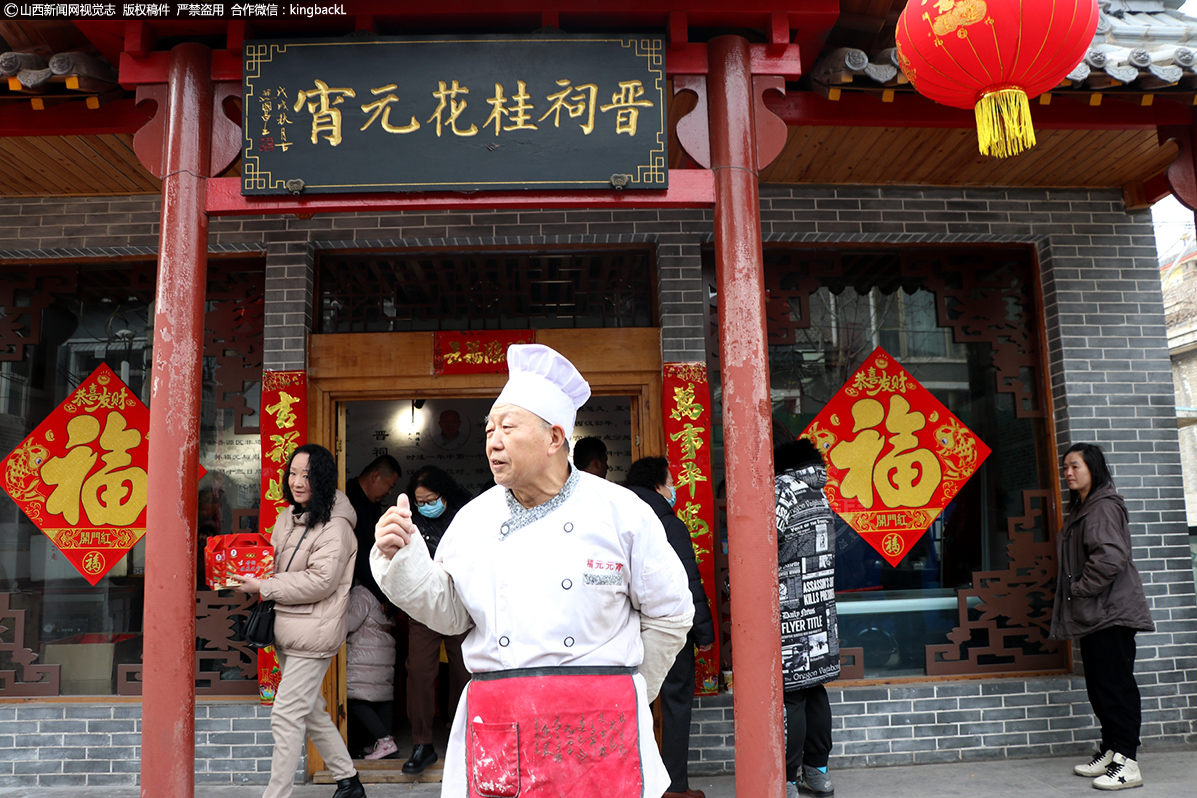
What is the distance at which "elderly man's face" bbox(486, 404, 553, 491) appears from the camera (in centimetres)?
231

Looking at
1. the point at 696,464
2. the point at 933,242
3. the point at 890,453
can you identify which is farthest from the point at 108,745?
the point at 933,242

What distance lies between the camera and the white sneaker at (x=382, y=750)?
17.1 ft

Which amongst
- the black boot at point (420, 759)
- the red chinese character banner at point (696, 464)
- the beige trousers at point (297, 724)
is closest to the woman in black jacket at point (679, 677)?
the red chinese character banner at point (696, 464)

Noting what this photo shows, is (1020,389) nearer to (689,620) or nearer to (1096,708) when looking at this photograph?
(1096,708)

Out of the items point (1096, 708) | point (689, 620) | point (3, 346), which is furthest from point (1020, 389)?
point (3, 346)

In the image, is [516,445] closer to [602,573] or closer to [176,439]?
[602,573]

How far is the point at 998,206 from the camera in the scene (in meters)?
5.65

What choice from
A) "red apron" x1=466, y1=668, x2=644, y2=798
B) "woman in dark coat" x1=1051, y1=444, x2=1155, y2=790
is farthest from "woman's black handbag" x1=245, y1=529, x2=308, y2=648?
"woman in dark coat" x1=1051, y1=444, x2=1155, y2=790

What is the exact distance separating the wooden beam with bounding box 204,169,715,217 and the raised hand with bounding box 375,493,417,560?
1857mm

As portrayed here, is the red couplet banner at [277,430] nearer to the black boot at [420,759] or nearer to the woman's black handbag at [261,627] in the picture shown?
the woman's black handbag at [261,627]

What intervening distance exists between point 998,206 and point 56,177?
226 inches

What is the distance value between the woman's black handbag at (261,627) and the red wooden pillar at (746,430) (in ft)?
7.31

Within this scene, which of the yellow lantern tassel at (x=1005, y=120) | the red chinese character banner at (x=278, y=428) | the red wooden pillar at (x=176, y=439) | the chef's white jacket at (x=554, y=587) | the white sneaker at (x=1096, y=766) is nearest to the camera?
the chef's white jacket at (x=554, y=587)

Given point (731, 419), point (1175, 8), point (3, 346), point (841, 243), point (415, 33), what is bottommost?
point (731, 419)
